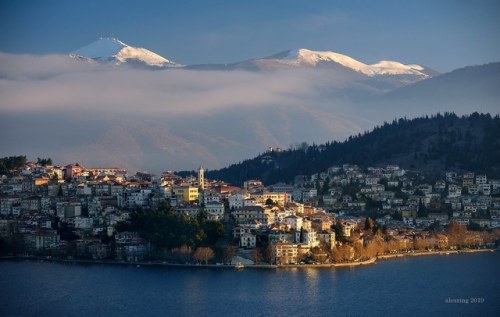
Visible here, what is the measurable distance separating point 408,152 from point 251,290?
72.9ft

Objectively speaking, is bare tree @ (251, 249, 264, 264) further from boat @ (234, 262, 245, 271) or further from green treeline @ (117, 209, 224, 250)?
green treeline @ (117, 209, 224, 250)

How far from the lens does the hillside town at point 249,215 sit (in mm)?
29172

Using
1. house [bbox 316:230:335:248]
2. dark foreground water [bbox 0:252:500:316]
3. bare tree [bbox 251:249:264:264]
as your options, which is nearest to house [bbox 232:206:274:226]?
house [bbox 316:230:335:248]

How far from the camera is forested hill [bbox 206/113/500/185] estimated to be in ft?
142

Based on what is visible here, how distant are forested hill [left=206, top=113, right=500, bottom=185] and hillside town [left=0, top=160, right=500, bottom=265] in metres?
1.49

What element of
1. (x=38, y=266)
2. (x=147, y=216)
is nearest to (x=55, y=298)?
(x=38, y=266)

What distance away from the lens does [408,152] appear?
150 feet

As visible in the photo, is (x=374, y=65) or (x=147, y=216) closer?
(x=147, y=216)

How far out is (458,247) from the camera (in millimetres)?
32656

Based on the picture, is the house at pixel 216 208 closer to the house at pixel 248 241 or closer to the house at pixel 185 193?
the house at pixel 185 193

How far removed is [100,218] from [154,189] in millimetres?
2384

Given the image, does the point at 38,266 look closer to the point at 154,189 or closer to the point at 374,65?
the point at 154,189

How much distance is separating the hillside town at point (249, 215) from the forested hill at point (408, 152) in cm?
149

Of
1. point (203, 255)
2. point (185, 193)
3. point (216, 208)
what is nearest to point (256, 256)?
point (203, 255)
